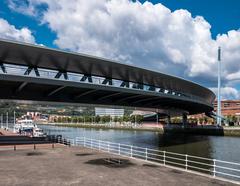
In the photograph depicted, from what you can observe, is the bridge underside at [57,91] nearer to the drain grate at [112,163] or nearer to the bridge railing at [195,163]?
the bridge railing at [195,163]

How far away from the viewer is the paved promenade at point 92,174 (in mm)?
14461

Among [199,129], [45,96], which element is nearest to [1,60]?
[45,96]

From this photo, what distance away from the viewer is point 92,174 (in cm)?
1638

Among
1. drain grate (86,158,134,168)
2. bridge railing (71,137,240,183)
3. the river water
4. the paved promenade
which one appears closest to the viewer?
the paved promenade

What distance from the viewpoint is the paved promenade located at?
47.4 feet

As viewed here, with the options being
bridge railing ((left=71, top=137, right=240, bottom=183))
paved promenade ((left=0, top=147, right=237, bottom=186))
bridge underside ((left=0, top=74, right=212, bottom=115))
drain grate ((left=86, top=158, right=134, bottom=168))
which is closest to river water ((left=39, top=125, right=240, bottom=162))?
bridge railing ((left=71, top=137, right=240, bottom=183))

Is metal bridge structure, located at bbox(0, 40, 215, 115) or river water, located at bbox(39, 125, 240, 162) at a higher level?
metal bridge structure, located at bbox(0, 40, 215, 115)

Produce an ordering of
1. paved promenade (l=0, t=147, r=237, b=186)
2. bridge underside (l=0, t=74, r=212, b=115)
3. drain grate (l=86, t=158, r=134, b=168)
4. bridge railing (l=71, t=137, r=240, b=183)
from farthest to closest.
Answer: bridge underside (l=0, t=74, r=212, b=115)
drain grate (l=86, t=158, r=134, b=168)
bridge railing (l=71, t=137, r=240, b=183)
paved promenade (l=0, t=147, r=237, b=186)

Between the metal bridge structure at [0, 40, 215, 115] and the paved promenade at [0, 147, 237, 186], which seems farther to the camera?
the metal bridge structure at [0, 40, 215, 115]

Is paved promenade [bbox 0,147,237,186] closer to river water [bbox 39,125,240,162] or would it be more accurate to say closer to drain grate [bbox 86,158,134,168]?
drain grate [bbox 86,158,134,168]

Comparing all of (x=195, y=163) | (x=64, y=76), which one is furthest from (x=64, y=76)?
(x=195, y=163)

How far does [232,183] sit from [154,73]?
3398 centimetres

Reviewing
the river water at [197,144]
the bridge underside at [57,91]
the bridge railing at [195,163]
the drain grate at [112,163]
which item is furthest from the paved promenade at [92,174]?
the river water at [197,144]

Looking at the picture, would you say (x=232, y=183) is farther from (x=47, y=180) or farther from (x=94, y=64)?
(x=94, y=64)
